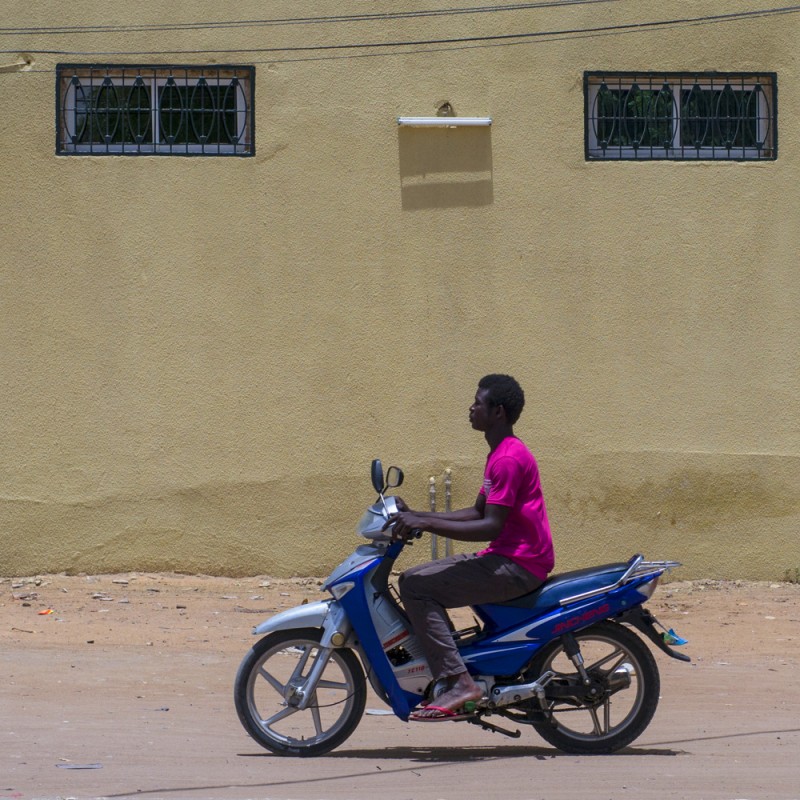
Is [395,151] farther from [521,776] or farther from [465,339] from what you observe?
[521,776]

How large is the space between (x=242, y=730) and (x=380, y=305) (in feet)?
15.2

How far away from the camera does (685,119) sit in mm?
10867

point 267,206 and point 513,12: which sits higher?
point 513,12

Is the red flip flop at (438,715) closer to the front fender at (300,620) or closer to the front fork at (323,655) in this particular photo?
the front fork at (323,655)

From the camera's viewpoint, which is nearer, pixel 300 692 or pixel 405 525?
pixel 405 525

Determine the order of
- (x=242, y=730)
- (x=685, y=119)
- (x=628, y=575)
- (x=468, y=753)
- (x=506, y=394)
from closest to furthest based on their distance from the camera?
(x=628, y=575) → (x=506, y=394) → (x=468, y=753) → (x=242, y=730) → (x=685, y=119)

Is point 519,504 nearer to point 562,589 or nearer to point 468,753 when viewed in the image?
point 562,589

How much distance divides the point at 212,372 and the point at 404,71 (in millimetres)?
2751

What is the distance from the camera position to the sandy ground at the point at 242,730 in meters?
5.43

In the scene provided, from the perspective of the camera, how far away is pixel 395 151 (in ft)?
34.8

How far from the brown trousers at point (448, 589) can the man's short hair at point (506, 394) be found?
64cm

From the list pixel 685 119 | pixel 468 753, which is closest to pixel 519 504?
pixel 468 753

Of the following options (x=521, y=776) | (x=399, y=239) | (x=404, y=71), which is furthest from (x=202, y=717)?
(x=404, y=71)

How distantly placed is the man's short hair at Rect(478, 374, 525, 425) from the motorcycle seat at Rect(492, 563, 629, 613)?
2.39 feet
